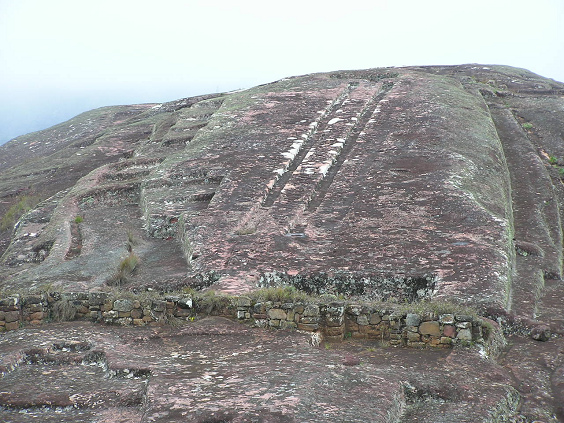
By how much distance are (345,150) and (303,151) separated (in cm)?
180

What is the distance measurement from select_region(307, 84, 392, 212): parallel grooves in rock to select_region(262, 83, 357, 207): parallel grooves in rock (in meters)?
1.34

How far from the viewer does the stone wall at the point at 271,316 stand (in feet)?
34.8

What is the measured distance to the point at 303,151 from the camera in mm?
24969

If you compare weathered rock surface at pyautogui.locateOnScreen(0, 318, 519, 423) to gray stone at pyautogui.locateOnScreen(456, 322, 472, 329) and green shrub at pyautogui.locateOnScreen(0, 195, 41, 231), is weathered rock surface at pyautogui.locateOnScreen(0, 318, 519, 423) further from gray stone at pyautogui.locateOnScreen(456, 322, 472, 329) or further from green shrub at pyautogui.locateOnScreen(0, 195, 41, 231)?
green shrub at pyautogui.locateOnScreen(0, 195, 41, 231)

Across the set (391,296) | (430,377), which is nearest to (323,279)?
(391,296)

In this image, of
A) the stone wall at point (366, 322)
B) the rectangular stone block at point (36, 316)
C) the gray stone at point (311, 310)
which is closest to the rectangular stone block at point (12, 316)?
the rectangular stone block at point (36, 316)

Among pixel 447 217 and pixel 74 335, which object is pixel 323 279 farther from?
pixel 74 335

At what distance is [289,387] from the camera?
854cm

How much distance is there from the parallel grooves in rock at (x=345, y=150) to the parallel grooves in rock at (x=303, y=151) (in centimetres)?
134

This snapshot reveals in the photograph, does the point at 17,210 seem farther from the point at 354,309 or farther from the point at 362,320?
the point at 362,320

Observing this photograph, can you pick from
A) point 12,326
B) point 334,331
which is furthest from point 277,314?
point 12,326

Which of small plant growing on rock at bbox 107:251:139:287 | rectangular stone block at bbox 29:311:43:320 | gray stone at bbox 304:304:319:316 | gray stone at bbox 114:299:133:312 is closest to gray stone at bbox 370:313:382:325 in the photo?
gray stone at bbox 304:304:319:316

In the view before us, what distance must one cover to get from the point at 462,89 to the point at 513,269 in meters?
23.4

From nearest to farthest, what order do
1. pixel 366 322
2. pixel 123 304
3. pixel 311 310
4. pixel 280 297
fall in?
1. pixel 311 310
2. pixel 366 322
3. pixel 280 297
4. pixel 123 304
